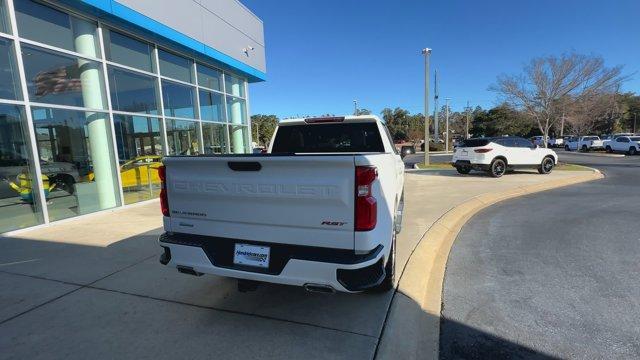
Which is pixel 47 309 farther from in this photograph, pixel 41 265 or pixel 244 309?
pixel 244 309

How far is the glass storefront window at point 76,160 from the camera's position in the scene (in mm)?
7270

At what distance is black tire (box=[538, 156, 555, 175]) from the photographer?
47.9 ft

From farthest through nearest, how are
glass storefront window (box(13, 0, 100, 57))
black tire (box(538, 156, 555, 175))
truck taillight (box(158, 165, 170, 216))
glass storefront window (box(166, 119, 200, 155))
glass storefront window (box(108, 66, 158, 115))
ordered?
black tire (box(538, 156, 555, 175)), glass storefront window (box(166, 119, 200, 155)), glass storefront window (box(108, 66, 158, 115)), glass storefront window (box(13, 0, 100, 57)), truck taillight (box(158, 165, 170, 216))

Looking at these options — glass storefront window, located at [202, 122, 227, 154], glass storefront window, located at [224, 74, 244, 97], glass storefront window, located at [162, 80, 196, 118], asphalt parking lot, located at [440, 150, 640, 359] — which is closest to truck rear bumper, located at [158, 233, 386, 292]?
asphalt parking lot, located at [440, 150, 640, 359]

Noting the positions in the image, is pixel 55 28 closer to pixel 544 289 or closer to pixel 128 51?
pixel 128 51

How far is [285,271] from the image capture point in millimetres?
2760

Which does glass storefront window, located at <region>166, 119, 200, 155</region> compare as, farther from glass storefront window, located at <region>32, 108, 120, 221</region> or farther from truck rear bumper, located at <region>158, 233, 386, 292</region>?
truck rear bumper, located at <region>158, 233, 386, 292</region>

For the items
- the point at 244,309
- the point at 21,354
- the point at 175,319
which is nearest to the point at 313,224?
the point at 244,309

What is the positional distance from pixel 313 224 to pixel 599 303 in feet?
9.81

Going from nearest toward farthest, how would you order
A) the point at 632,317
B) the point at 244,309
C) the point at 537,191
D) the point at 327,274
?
1. the point at 327,274
2. the point at 632,317
3. the point at 244,309
4. the point at 537,191

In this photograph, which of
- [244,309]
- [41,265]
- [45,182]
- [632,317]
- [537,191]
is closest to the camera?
[632,317]

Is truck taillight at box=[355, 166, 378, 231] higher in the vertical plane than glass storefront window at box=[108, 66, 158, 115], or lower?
lower

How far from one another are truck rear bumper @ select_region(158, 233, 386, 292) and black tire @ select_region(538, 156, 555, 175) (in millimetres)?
14789

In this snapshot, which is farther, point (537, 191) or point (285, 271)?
point (537, 191)
